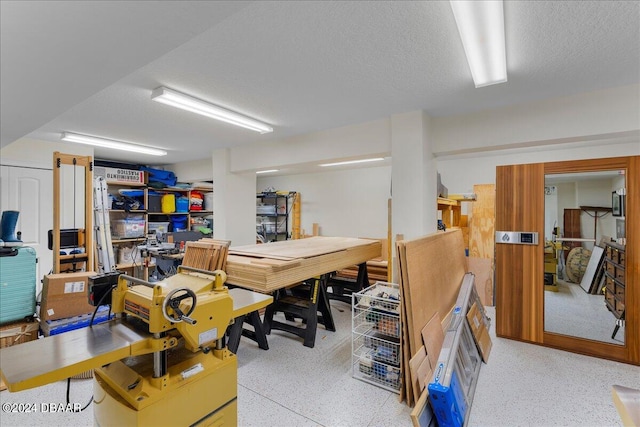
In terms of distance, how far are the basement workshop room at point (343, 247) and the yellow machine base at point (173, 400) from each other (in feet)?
0.03

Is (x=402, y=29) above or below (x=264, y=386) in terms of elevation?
above

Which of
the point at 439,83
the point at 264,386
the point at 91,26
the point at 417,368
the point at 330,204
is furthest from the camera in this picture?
the point at 330,204

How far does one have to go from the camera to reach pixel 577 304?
3.35 m

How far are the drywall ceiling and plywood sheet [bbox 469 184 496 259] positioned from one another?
230cm

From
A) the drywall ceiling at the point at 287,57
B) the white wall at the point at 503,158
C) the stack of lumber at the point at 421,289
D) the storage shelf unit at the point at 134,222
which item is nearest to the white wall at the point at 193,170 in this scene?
the storage shelf unit at the point at 134,222

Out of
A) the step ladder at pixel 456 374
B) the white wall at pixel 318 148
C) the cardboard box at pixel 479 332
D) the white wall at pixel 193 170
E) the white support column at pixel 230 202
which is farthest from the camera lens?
the white wall at pixel 193 170

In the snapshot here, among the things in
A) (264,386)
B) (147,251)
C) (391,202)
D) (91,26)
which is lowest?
(264,386)

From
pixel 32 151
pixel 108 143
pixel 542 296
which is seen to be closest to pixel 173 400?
pixel 542 296

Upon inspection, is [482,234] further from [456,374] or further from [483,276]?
[456,374]

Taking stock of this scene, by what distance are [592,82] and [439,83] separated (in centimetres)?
139

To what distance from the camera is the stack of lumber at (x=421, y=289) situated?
7.34 feet

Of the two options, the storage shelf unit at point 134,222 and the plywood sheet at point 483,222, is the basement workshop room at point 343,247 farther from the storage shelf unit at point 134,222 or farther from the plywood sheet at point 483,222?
the storage shelf unit at point 134,222

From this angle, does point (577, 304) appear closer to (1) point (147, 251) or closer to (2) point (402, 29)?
(2) point (402, 29)

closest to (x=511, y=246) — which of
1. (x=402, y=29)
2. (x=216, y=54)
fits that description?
(x=402, y=29)
